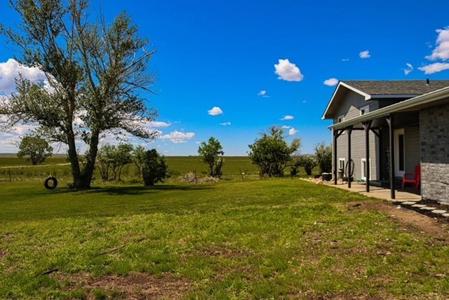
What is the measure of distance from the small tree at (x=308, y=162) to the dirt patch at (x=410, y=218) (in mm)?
21876

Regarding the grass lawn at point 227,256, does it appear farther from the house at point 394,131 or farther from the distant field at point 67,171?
the distant field at point 67,171

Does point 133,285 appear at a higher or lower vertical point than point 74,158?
lower

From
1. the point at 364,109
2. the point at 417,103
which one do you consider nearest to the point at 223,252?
the point at 417,103

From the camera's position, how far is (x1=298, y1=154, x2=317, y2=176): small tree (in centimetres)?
3391

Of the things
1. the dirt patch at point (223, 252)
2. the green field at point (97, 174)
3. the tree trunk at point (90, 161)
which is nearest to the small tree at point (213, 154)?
the green field at point (97, 174)

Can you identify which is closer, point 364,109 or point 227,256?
point 227,256

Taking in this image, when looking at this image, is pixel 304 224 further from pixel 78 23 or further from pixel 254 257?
pixel 78 23

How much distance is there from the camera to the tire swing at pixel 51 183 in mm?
26353

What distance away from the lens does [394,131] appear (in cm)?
1825

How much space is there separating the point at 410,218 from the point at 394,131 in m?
9.25

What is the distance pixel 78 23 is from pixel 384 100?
16.7 metres

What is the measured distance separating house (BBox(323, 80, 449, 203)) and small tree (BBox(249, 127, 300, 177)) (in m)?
7.23

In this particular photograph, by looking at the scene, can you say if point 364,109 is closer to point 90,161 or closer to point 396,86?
point 396,86

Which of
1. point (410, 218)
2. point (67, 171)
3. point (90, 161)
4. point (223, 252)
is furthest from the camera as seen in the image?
point (67, 171)
